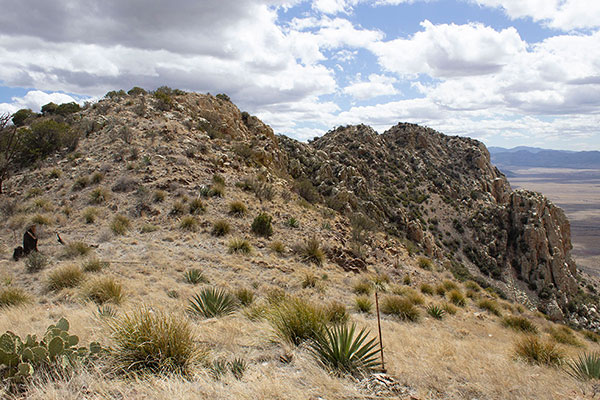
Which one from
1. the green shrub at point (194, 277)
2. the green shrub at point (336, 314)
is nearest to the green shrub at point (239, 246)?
the green shrub at point (194, 277)

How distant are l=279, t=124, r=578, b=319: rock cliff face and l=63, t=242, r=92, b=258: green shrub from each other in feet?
51.3

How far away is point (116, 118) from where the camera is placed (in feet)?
69.8

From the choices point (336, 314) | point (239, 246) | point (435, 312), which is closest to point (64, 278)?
point (239, 246)

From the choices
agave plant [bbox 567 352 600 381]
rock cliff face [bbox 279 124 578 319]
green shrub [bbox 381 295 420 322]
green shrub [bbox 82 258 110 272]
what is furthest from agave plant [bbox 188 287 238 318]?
rock cliff face [bbox 279 124 578 319]

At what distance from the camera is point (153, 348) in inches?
154

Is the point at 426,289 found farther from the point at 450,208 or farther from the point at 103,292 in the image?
the point at 450,208

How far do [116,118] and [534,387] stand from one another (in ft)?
78.8

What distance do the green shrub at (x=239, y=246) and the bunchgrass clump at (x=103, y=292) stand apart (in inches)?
167

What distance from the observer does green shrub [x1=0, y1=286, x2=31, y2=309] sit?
6.35 m

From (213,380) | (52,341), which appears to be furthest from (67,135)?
(213,380)

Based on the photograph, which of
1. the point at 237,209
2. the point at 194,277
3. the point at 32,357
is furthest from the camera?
the point at 237,209

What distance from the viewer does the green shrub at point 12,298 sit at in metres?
6.35

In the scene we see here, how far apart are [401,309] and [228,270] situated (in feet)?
16.0

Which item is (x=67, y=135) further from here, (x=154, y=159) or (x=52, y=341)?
(x=52, y=341)
